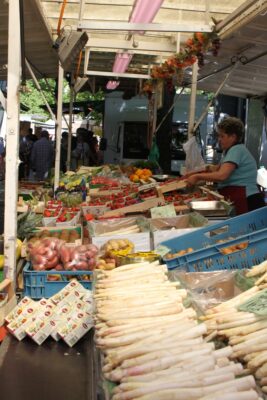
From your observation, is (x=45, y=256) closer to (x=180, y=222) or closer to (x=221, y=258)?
(x=221, y=258)

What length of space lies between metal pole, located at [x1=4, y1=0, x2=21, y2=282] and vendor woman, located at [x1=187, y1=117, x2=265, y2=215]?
2.40 metres

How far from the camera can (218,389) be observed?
5.90 ft

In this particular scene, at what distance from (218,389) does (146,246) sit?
2.60 m

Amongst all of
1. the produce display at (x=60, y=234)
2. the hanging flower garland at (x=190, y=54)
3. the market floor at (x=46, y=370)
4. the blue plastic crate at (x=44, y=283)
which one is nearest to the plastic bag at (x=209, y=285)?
the market floor at (x=46, y=370)

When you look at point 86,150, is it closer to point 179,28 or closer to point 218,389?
point 179,28

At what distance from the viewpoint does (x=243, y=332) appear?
7.27ft

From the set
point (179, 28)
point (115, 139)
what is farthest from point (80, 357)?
point (115, 139)

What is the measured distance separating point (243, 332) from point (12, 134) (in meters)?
2.40

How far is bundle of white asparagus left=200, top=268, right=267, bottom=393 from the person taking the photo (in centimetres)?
198

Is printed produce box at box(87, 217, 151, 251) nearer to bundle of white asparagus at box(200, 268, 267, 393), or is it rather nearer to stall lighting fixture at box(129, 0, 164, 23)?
bundle of white asparagus at box(200, 268, 267, 393)

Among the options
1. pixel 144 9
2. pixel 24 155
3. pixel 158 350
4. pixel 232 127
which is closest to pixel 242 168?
pixel 232 127

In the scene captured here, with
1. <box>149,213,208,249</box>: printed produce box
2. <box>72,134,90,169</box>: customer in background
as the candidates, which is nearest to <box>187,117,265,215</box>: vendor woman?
<box>149,213,208,249</box>: printed produce box

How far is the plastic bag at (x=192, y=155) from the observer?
8.02m

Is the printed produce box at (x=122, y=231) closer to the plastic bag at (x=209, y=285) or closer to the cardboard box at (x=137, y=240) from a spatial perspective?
the cardboard box at (x=137, y=240)
